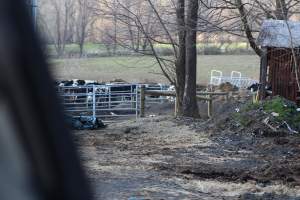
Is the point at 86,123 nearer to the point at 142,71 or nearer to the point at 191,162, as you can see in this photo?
the point at 191,162

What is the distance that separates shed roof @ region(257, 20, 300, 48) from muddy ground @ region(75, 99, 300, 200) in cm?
547

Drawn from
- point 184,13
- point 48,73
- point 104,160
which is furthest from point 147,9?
point 48,73

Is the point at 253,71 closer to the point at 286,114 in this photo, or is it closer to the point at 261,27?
the point at 261,27

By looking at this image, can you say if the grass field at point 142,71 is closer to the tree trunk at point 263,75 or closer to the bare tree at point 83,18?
the bare tree at point 83,18

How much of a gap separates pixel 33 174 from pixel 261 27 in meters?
21.1

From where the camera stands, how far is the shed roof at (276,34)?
21547mm

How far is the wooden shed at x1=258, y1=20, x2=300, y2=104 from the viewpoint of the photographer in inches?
865

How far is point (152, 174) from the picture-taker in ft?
32.5

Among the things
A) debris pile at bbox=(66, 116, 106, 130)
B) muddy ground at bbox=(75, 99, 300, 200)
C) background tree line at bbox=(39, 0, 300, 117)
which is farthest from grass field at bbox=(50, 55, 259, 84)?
muddy ground at bbox=(75, 99, 300, 200)

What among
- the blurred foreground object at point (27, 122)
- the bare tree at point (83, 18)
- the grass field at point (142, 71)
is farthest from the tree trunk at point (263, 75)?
the grass field at point (142, 71)

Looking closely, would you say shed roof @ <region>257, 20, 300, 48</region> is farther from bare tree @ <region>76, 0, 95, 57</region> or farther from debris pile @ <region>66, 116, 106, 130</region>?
debris pile @ <region>66, 116, 106, 130</region>

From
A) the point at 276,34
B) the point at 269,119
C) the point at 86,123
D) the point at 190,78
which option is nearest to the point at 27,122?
the point at 269,119

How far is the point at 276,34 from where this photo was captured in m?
21.6

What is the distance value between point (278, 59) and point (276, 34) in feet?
8.53
